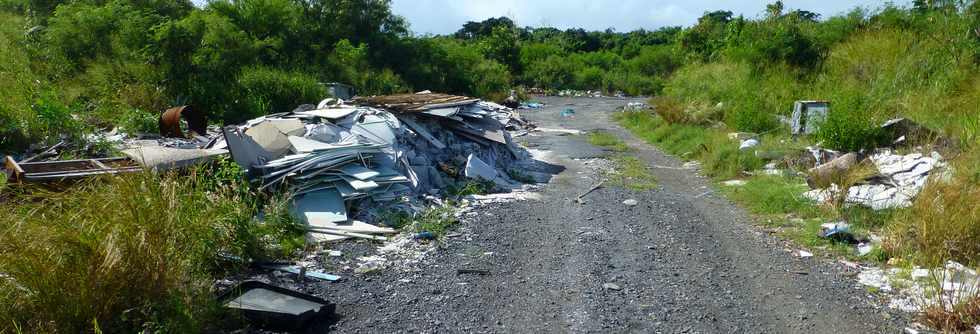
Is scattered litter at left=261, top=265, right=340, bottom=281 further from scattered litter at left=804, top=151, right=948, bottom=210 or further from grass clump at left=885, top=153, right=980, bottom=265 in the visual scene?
scattered litter at left=804, top=151, right=948, bottom=210

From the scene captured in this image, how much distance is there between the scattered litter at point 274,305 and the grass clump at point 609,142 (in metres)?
9.45

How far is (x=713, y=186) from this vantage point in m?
9.31

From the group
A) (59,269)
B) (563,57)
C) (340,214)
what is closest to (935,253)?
(340,214)

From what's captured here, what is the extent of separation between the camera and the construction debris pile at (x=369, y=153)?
684cm

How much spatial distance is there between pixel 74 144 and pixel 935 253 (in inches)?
338

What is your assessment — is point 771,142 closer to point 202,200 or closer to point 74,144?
point 202,200

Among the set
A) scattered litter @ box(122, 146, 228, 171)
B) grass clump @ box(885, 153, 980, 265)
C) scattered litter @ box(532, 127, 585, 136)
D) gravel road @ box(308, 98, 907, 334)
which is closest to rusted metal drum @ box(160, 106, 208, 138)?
scattered litter @ box(122, 146, 228, 171)

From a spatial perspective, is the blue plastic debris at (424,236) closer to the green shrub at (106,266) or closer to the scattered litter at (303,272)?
the scattered litter at (303,272)

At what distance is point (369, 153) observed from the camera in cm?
767

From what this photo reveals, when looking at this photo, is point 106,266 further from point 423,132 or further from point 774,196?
point 774,196

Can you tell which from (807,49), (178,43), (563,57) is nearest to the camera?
(178,43)

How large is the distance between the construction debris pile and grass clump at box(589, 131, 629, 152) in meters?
2.54

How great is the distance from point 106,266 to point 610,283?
3.27 m

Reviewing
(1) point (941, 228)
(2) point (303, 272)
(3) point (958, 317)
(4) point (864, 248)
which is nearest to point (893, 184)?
(4) point (864, 248)
